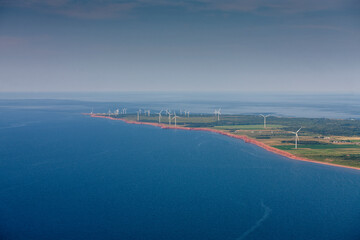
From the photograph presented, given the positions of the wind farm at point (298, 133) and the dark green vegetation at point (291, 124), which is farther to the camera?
the dark green vegetation at point (291, 124)

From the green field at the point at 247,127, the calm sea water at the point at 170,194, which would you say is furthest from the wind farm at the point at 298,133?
the calm sea water at the point at 170,194

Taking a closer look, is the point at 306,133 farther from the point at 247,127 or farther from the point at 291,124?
the point at 247,127

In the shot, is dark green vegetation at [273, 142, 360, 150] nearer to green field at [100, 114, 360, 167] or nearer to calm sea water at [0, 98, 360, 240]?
green field at [100, 114, 360, 167]

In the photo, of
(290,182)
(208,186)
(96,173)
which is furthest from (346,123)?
(96,173)

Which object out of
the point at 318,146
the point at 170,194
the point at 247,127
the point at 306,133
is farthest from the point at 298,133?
the point at 170,194

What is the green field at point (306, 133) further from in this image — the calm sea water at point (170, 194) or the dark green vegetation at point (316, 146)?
the calm sea water at point (170, 194)

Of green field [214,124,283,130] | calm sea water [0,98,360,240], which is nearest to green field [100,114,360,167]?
green field [214,124,283,130]

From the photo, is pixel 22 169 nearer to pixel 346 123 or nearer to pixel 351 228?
pixel 351 228
